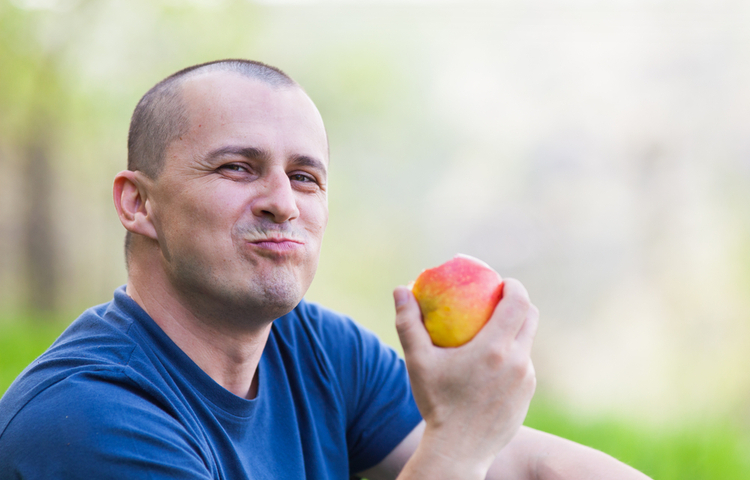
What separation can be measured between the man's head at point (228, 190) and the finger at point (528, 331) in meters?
0.53

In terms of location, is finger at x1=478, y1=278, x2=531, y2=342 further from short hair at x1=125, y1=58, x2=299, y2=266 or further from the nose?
short hair at x1=125, y1=58, x2=299, y2=266

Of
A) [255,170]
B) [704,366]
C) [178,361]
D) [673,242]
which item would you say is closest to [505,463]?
[178,361]

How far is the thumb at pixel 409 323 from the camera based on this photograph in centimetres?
134

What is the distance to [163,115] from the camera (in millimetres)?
1634

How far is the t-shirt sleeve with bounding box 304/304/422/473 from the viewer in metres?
1.88

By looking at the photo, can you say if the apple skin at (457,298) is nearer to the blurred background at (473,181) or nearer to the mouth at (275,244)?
the mouth at (275,244)

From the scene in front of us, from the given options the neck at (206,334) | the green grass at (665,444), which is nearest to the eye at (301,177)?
the neck at (206,334)

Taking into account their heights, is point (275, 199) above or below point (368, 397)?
above

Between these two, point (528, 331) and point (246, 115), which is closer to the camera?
point (528, 331)

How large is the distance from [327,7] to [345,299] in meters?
4.16

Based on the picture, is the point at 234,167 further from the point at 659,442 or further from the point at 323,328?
the point at 659,442

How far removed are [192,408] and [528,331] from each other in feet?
2.54

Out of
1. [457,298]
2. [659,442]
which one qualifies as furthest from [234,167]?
[659,442]

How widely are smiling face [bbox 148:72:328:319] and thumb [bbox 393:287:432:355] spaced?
0.26 m
